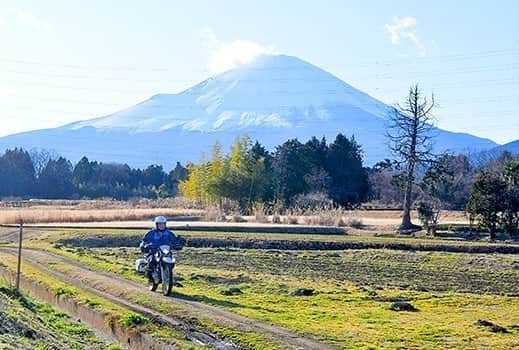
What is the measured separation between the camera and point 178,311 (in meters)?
13.7

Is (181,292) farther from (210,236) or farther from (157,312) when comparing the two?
(210,236)

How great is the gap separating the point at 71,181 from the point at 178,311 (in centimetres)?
8784

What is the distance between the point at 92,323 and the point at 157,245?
2713 mm

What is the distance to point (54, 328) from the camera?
13156mm

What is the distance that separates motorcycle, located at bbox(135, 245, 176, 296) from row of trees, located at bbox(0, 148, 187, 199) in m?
79.2

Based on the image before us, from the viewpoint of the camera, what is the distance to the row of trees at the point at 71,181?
318 feet

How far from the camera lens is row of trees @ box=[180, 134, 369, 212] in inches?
2544

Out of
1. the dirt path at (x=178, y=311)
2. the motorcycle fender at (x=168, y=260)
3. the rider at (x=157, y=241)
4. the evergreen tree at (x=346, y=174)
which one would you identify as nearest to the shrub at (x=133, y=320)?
the dirt path at (x=178, y=311)

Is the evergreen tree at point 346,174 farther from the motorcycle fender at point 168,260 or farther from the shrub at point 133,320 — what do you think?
the shrub at point 133,320

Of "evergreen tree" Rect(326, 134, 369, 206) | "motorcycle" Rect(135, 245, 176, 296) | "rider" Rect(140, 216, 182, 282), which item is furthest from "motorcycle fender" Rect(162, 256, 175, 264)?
"evergreen tree" Rect(326, 134, 369, 206)

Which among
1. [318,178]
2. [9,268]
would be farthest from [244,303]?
[318,178]

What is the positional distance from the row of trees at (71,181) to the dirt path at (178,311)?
75.8 m

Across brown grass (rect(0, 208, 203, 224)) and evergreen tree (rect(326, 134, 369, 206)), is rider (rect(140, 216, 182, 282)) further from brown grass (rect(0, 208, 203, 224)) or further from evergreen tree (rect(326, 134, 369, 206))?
evergreen tree (rect(326, 134, 369, 206))

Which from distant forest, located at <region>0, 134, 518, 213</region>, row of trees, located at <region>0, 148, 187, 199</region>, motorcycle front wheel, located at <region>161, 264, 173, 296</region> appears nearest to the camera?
motorcycle front wheel, located at <region>161, 264, 173, 296</region>
